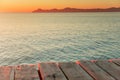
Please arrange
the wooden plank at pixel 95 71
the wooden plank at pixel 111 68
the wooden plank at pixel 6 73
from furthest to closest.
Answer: the wooden plank at pixel 111 68 < the wooden plank at pixel 95 71 < the wooden plank at pixel 6 73

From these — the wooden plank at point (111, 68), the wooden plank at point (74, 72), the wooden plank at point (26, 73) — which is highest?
the wooden plank at point (26, 73)

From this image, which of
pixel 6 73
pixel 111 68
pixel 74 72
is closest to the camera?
pixel 6 73

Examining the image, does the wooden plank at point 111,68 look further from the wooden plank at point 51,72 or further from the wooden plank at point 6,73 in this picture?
the wooden plank at point 6,73

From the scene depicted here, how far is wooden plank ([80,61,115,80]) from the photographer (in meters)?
3.70

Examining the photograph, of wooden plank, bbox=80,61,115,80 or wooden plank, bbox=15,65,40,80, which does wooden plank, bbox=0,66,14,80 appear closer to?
wooden plank, bbox=15,65,40,80

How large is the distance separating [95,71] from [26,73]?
1.08 m

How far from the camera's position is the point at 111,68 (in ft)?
13.8

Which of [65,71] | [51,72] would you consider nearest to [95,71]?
[65,71]

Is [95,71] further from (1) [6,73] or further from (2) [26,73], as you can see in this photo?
(1) [6,73]

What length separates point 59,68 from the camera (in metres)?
4.15

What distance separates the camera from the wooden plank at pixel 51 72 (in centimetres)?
364

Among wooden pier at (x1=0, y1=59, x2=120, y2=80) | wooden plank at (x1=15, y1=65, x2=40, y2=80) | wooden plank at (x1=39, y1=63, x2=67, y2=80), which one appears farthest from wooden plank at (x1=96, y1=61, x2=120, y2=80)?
wooden plank at (x1=15, y1=65, x2=40, y2=80)

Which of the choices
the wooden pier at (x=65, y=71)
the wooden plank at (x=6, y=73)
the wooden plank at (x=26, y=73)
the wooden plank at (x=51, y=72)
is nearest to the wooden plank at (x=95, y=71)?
the wooden pier at (x=65, y=71)

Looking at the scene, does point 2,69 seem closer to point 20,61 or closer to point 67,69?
point 67,69
